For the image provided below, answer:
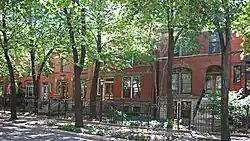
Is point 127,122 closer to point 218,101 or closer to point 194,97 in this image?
point 218,101

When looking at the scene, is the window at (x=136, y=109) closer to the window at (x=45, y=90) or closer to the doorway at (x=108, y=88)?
the doorway at (x=108, y=88)

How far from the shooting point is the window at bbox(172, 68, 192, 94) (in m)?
31.7

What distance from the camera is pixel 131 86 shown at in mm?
36719

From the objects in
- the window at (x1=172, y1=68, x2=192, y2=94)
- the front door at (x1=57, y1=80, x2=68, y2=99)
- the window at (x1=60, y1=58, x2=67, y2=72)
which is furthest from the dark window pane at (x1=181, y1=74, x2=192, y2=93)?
the front door at (x1=57, y1=80, x2=68, y2=99)

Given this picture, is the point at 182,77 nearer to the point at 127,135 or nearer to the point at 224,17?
the point at 127,135

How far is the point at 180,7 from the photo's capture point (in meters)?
14.4

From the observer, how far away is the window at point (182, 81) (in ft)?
104

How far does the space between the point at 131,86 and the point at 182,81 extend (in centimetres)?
633

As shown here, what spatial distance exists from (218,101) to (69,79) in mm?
26625

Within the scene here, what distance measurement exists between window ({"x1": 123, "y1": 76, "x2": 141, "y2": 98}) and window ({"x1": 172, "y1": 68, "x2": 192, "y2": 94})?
4.46 m

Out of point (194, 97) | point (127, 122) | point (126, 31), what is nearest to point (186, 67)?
point (194, 97)

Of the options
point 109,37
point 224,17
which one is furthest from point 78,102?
point 109,37

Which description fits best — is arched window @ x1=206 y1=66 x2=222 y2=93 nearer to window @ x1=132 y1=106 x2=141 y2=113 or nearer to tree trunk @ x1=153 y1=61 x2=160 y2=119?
tree trunk @ x1=153 y1=61 x2=160 y2=119

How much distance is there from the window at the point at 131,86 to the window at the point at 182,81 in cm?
446
